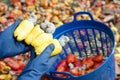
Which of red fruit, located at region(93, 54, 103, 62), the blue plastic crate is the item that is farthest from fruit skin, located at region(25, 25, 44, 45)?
red fruit, located at region(93, 54, 103, 62)

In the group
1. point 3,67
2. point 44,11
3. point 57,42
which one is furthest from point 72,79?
point 44,11

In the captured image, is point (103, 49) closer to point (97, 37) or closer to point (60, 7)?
point (97, 37)

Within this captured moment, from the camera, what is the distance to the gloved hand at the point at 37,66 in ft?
6.48

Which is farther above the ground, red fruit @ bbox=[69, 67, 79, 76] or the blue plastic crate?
the blue plastic crate

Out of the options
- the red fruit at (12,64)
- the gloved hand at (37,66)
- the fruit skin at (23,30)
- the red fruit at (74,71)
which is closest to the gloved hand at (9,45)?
the fruit skin at (23,30)

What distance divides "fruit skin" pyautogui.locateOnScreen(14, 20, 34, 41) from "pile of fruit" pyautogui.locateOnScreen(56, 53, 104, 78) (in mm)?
501

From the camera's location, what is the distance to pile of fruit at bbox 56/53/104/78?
2500mm

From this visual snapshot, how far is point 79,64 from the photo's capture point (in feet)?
8.57

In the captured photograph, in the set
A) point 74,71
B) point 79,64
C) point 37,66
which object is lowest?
point 37,66

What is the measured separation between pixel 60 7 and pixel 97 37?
0.93 metres

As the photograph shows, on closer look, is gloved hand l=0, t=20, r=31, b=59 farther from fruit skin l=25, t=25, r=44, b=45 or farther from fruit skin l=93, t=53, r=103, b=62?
fruit skin l=93, t=53, r=103, b=62

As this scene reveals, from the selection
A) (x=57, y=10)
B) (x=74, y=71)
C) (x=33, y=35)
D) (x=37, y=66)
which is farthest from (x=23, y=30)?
(x=57, y=10)

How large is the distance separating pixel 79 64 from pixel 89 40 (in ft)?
0.78

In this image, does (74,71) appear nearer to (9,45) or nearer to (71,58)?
(71,58)
